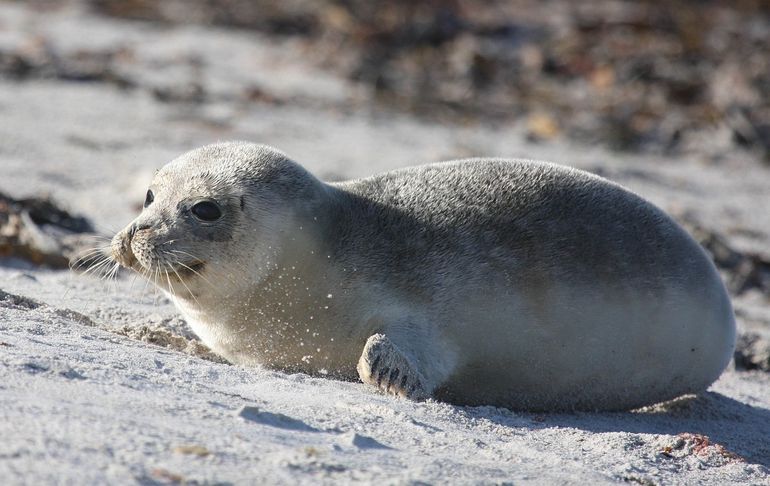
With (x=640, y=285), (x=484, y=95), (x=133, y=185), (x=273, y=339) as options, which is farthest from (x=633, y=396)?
(x=484, y=95)

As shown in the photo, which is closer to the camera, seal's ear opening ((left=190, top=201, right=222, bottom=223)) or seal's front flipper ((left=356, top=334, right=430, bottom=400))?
seal's front flipper ((left=356, top=334, right=430, bottom=400))

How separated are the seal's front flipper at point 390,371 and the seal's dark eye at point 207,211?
68cm

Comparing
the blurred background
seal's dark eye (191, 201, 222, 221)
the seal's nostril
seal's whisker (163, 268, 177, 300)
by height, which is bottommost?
seal's whisker (163, 268, 177, 300)

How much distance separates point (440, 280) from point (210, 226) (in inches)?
29.1

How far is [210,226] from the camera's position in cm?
364

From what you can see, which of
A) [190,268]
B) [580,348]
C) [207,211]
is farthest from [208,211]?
[580,348]

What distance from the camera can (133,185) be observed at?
6152 mm

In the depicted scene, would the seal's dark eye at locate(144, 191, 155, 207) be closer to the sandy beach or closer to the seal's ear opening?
the seal's ear opening

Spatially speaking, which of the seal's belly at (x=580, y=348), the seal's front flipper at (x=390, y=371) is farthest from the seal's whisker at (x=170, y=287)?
the seal's belly at (x=580, y=348)

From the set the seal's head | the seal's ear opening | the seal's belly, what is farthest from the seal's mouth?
the seal's belly

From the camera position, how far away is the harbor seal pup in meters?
3.58

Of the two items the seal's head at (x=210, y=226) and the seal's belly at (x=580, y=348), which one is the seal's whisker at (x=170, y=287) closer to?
the seal's head at (x=210, y=226)

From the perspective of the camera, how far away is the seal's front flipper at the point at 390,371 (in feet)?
10.7

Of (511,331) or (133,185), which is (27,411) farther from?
(133,185)
